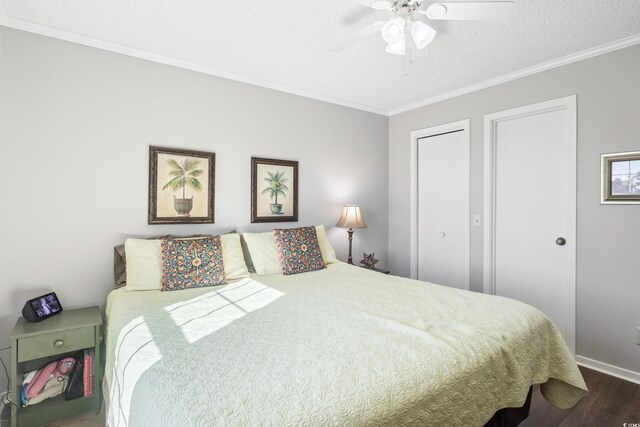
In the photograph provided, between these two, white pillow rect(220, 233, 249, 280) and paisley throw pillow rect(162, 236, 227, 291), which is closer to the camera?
paisley throw pillow rect(162, 236, 227, 291)

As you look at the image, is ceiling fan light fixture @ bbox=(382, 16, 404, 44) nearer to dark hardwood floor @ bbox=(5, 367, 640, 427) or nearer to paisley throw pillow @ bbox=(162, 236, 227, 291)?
paisley throw pillow @ bbox=(162, 236, 227, 291)

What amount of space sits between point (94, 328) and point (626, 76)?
13.4 ft

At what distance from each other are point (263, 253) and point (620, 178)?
2.82 metres

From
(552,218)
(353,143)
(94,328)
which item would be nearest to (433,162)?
(353,143)

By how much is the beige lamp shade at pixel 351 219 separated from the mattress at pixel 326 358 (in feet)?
4.42

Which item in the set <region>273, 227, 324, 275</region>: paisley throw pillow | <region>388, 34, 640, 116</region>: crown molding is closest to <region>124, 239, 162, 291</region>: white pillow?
<region>273, 227, 324, 275</region>: paisley throw pillow

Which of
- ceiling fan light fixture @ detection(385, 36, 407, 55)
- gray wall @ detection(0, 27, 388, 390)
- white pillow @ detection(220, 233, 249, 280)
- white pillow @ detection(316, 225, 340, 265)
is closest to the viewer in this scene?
ceiling fan light fixture @ detection(385, 36, 407, 55)

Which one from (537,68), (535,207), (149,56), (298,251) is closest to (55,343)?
(298,251)

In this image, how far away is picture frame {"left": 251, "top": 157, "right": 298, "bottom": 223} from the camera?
3.03m

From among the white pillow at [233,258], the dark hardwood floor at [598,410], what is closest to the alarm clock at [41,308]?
the white pillow at [233,258]

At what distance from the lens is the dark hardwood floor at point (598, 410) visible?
1.88 metres

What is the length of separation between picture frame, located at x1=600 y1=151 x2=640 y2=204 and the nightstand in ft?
12.2

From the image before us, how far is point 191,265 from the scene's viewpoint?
2.22 meters

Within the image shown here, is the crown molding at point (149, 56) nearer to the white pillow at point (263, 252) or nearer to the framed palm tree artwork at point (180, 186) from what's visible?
the framed palm tree artwork at point (180, 186)
